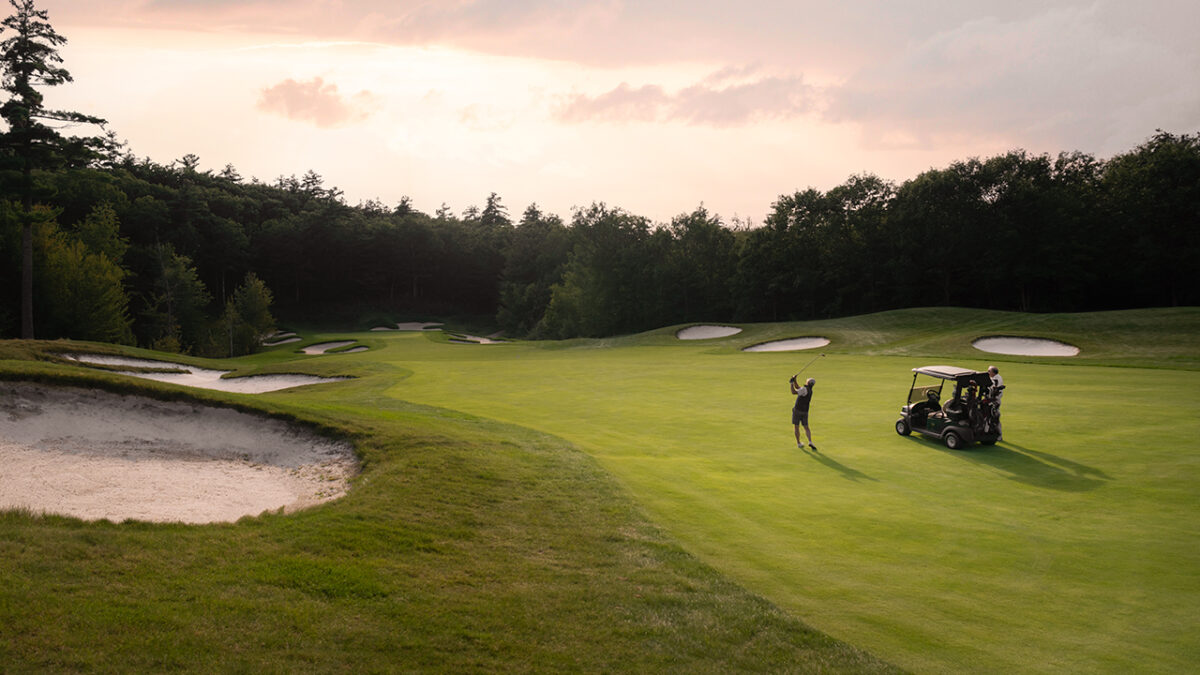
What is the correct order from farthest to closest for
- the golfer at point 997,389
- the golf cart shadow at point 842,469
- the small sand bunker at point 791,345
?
the small sand bunker at point 791,345 → the golfer at point 997,389 → the golf cart shadow at point 842,469

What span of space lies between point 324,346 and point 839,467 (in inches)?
1996

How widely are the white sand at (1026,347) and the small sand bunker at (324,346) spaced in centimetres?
4654

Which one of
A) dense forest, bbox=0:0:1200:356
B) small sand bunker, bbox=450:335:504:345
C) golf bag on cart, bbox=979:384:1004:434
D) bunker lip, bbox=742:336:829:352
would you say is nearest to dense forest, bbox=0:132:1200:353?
dense forest, bbox=0:0:1200:356

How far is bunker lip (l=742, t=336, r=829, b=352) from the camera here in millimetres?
37331

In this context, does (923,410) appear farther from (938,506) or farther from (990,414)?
(938,506)

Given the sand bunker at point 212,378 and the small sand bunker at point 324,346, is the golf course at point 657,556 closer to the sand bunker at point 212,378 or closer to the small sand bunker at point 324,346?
the sand bunker at point 212,378

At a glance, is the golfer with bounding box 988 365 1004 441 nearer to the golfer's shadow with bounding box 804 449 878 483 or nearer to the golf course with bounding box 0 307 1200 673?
the golf course with bounding box 0 307 1200 673

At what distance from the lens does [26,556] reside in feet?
19.9

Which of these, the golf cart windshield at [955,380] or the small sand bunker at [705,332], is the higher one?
the small sand bunker at [705,332]

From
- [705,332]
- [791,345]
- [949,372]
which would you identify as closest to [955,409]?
[949,372]

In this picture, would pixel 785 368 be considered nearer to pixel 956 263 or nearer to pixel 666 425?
pixel 666 425

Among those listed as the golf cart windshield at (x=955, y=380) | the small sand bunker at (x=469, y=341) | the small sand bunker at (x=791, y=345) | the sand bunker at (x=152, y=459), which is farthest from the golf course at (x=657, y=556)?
the small sand bunker at (x=469, y=341)

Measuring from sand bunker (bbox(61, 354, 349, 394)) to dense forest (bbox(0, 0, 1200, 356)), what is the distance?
12.7 meters

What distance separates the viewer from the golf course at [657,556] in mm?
5625
